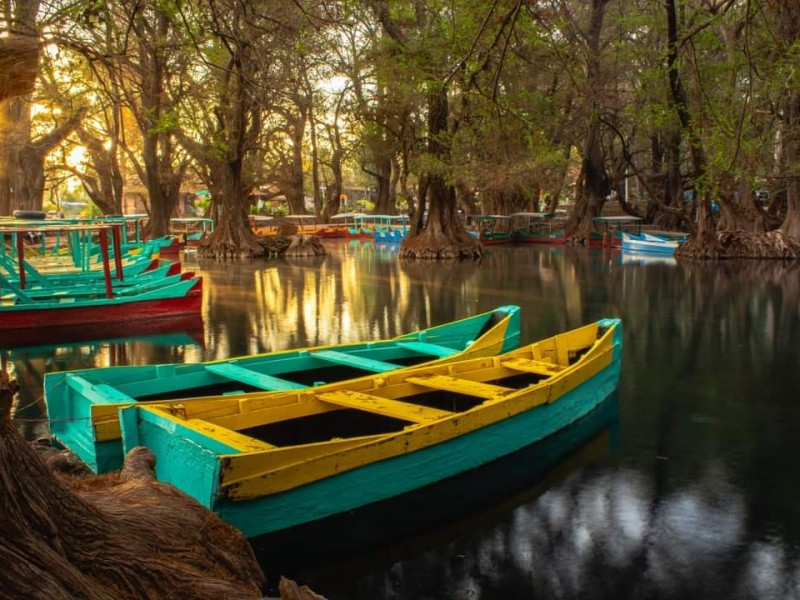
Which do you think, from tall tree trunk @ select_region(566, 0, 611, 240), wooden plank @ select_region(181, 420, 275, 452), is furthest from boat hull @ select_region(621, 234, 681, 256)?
wooden plank @ select_region(181, 420, 275, 452)

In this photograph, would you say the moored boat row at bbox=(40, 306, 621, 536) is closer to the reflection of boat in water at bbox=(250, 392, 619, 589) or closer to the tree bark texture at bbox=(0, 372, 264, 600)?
the reflection of boat in water at bbox=(250, 392, 619, 589)

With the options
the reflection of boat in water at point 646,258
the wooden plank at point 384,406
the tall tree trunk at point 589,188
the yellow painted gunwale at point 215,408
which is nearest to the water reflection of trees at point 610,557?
the wooden plank at point 384,406

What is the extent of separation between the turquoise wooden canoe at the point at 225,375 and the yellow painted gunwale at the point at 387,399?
0.42m

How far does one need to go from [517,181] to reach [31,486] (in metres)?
28.9

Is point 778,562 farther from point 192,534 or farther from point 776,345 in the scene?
point 776,345

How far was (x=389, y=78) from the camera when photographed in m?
26.4

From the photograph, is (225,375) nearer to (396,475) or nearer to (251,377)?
(251,377)

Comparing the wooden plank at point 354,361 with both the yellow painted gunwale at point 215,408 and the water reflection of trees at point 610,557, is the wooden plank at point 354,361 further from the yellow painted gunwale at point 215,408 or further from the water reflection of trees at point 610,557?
the water reflection of trees at point 610,557

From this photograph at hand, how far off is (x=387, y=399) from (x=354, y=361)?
168 cm

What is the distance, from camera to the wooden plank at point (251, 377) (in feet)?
24.5

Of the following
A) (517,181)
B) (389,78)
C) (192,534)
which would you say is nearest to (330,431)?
(192,534)

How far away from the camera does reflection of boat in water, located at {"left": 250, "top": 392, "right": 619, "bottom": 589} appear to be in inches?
218

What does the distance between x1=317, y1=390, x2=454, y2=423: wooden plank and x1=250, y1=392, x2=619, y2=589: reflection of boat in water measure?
588 millimetres

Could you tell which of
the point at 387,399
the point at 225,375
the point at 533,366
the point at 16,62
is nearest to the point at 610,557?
the point at 387,399
